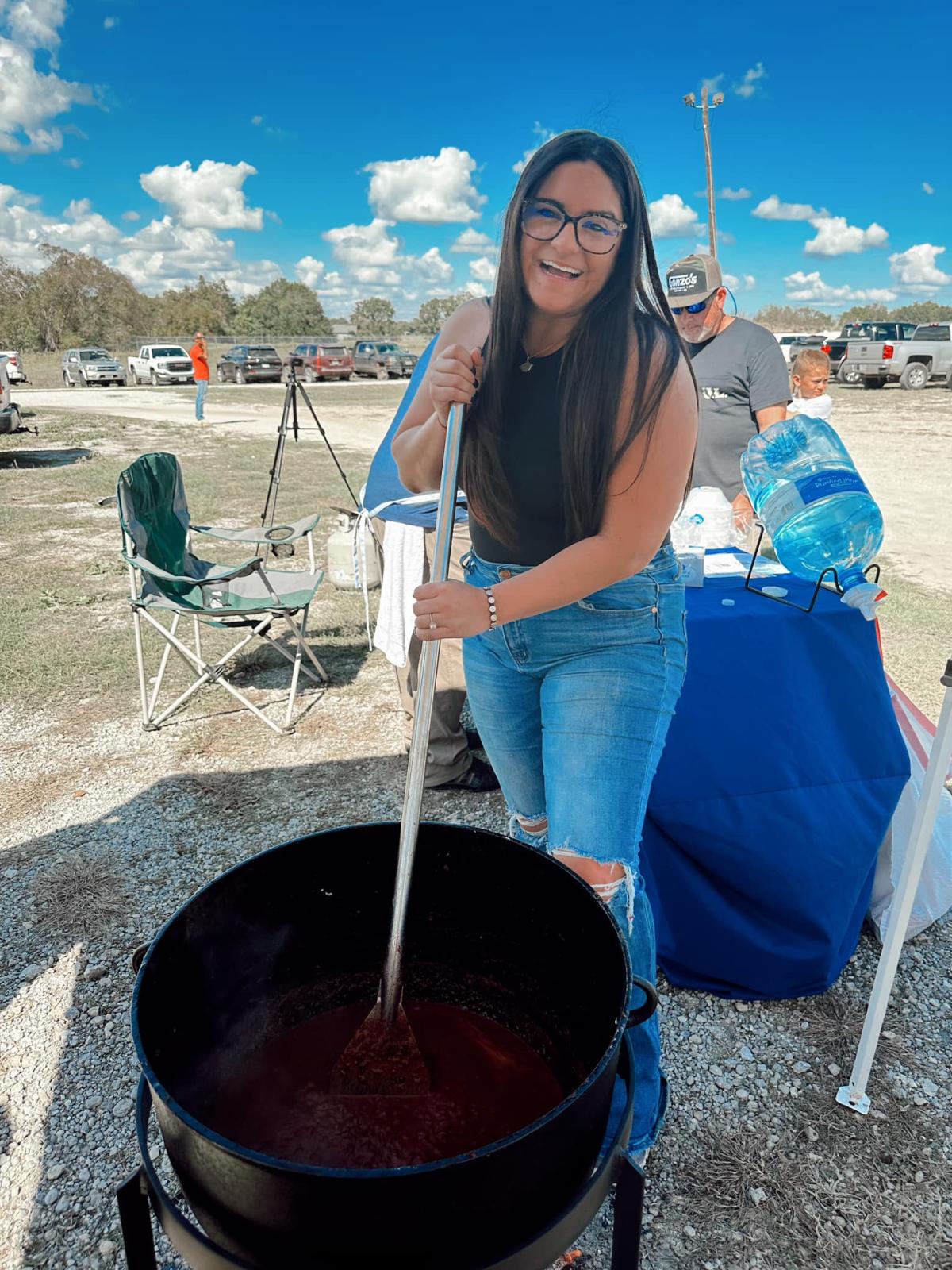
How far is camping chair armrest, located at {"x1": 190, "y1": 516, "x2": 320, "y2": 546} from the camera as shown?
429 centimetres

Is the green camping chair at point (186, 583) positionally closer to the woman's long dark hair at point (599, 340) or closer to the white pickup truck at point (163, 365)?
the woman's long dark hair at point (599, 340)

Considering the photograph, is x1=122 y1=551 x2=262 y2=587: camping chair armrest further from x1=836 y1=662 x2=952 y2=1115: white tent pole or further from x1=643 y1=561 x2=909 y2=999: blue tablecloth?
x1=836 y1=662 x2=952 y2=1115: white tent pole

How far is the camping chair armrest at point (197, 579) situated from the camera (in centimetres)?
359

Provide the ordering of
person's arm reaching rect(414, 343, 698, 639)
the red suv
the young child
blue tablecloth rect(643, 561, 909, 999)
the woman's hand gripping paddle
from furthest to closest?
the red suv, the young child, blue tablecloth rect(643, 561, 909, 999), person's arm reaching rect(414, 343, 698, 639), the woman's hand gripping paddle

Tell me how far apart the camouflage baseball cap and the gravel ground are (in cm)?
234

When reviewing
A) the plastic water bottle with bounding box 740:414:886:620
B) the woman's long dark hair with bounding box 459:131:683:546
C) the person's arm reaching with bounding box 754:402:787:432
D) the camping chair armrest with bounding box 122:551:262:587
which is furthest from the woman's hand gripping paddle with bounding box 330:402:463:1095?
the person's arm reaching with bounding box 754:402:787:432

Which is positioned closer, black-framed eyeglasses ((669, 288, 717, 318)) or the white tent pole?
the white tent pole

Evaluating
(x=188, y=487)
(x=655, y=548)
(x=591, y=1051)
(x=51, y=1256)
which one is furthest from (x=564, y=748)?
(x=188, y=487)

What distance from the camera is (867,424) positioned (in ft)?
50.8

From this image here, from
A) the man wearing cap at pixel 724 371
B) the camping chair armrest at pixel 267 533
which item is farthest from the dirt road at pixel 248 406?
the man wearing cap at pixel 724 371

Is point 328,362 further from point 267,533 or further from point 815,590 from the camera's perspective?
point 815,590

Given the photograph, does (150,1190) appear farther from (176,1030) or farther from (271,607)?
(271,607)

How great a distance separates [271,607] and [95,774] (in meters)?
1.08

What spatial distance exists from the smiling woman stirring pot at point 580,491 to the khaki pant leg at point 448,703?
1.65 metres
